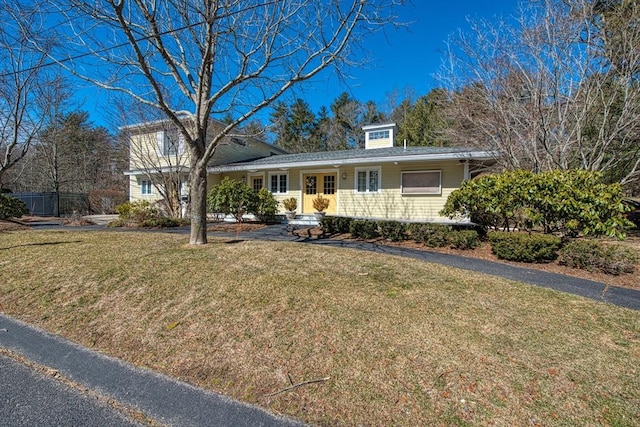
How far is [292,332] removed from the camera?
3.19 m

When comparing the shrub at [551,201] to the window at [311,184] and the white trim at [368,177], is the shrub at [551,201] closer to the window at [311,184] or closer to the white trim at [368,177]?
the white trim at [368,177]

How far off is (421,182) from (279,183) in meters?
6.92

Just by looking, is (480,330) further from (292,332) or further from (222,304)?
(222,304)

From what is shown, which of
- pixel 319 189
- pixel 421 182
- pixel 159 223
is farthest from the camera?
pixel 319 189

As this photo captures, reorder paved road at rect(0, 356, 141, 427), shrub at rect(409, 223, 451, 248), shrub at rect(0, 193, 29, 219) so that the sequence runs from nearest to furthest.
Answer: paved road at rect(0, 356, 141, 427), shrub at rect(409, 223, 451, 248), shrub at rect(0, 193, 29, 219)

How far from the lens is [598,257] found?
20.2 ft

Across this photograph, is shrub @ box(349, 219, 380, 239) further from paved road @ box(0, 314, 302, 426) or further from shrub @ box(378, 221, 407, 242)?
paved road @ box(0, 314, 302, 426)

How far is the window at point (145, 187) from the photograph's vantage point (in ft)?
58.6

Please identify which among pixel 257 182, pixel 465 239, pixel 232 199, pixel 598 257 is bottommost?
pixel 598 257

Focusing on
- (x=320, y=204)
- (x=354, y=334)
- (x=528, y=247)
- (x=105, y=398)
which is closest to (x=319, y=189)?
(x=320, y=204)

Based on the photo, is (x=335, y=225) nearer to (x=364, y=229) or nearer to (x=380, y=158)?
(x=364, y=229)

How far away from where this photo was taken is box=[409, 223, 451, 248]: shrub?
834cm

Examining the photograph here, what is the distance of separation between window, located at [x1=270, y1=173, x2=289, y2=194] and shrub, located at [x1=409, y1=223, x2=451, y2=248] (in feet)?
27.5

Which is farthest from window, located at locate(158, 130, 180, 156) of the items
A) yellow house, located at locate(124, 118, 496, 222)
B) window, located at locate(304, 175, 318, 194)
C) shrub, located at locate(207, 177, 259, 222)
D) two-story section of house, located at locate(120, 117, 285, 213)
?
window, located at locate(304, 175, 318, 194)
